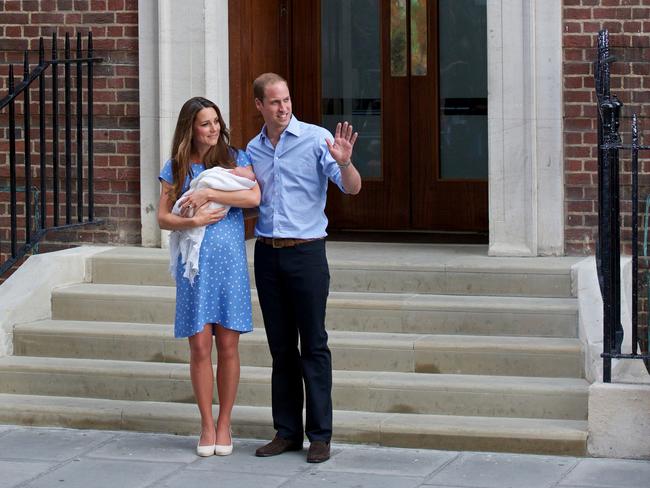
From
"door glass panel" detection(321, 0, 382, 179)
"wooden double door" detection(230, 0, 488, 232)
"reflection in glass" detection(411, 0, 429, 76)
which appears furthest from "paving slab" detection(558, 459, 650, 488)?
"reflection in glass" detection(411, 0, 429, 76)

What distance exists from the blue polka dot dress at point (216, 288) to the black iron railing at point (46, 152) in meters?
1.99

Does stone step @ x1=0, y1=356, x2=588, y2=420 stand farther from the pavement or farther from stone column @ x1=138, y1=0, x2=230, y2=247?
stone column @ x1=138, y1=0, x2=230, y2=247

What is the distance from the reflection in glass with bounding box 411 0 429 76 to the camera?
32.6 ft

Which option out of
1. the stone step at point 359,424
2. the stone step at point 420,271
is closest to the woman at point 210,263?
the stone step at point 359,424

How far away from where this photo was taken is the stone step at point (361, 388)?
685 cm

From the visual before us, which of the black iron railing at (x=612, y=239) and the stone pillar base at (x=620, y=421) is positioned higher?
the black iron railing at (x=612, y=239)

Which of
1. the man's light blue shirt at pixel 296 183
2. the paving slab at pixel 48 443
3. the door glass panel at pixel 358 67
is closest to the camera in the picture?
the man's light blue shirt at pixel 296 183

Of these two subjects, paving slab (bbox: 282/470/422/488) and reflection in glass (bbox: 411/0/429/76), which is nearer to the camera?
paving slab (bbox: 282/470/422/488)

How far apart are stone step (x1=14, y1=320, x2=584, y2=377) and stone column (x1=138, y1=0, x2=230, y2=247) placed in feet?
3.87

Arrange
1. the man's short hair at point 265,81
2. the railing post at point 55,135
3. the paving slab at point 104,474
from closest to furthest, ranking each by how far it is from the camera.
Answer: the paving slab at point 104,474 → the man's short hair at point 265,81 → the railing post at point 55,135

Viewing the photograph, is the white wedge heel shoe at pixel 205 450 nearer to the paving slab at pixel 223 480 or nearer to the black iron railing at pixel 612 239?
the paving slab at pixel 223 480

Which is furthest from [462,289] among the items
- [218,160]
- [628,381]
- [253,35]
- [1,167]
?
[1,167]

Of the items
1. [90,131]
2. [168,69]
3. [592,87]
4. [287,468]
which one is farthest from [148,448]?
[592,87]

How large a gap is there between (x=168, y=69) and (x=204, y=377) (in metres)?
2.81
